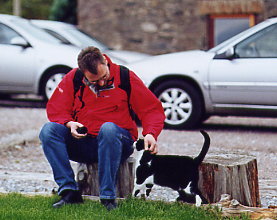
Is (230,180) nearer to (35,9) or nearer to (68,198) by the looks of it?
(68,198)

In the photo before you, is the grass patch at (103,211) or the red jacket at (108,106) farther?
the red jacket at (108,106)

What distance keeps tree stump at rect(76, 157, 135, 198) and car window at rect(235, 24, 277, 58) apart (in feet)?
14.1

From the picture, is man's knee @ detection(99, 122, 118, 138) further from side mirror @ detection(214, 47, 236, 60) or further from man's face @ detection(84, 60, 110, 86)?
side mirror @ detection(214, 47, 236, 60)

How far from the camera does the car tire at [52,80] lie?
37.8ft

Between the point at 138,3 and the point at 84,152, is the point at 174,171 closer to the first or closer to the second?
the point at 84,152

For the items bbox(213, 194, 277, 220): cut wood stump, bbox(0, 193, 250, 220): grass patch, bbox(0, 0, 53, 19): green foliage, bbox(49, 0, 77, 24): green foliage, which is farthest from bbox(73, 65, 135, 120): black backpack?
bbox(0, 0, 53, 19): green foliage

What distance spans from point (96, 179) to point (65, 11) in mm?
21394

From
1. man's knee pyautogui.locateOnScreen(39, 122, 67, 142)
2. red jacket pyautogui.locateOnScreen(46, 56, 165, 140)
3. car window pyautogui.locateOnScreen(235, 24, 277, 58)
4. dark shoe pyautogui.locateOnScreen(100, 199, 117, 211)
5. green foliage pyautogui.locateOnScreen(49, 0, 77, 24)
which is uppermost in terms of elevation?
green foliage pyautogui.locateOnScreen(49, 0, 77, 24)

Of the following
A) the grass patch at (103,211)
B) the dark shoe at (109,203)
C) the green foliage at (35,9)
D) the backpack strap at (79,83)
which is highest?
the green foliage at (35,9)

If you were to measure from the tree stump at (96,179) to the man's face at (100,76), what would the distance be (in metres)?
0.65

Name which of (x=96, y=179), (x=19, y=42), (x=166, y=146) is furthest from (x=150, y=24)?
(x=96, y=179)

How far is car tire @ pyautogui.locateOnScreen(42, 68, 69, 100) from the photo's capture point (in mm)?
11516

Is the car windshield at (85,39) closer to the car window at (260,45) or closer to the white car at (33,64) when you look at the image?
the white car at (33,64)

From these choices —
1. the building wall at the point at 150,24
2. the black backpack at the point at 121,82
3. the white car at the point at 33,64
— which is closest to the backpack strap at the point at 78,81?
the black backpack at the point at 121,82
